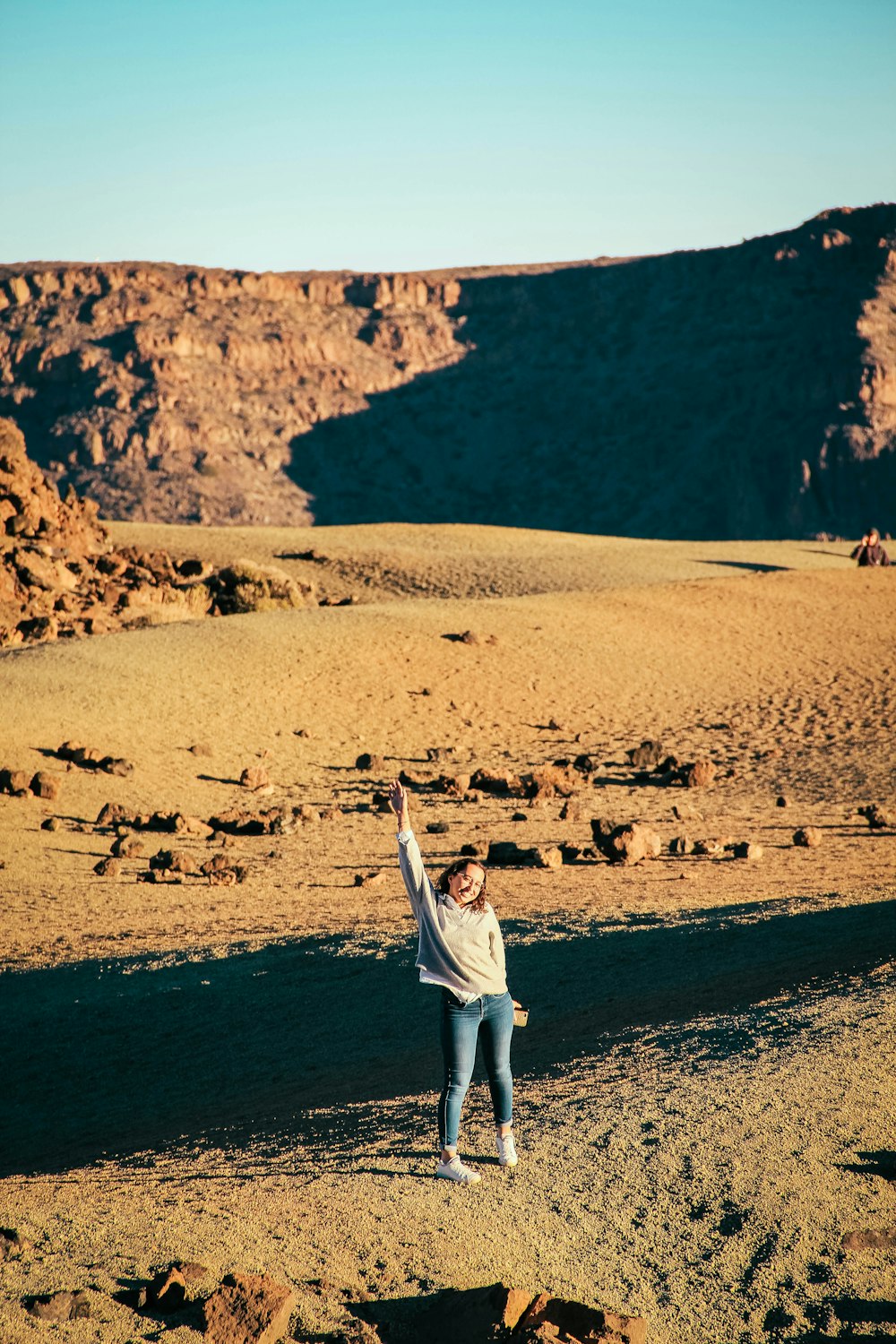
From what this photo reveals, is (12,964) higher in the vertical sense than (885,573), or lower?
lower

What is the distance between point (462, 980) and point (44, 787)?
37.7ft

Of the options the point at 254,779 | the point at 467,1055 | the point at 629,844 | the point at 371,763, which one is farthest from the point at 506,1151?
the point at 371,763

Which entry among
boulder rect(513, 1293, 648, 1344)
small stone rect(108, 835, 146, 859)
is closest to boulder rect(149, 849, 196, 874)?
small stone rect(108, 835, 146, 859)

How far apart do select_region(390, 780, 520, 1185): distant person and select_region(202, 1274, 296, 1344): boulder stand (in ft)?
3.64

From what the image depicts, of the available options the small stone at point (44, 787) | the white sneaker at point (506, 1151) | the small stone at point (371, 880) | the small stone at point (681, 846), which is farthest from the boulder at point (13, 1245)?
the small stone at point (44, 787)

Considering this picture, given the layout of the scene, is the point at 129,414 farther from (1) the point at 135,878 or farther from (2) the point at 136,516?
(1) the point at 135,878

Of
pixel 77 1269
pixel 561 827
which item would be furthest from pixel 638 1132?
pixel 561 827

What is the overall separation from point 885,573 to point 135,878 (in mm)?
22862

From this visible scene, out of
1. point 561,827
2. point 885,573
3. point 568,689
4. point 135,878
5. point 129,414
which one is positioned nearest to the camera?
point 135,878

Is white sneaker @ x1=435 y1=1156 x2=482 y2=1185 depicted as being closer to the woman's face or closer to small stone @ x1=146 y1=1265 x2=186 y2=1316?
the woman's face

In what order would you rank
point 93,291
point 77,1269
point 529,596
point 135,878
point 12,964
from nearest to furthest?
point 77,1269
point 12,964
point 135,878
point 529,596
point 93,291

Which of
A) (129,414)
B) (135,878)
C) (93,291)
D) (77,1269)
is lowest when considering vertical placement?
(135,878)

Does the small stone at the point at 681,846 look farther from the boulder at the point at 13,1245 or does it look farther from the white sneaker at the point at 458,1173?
the boulder at the point at 13,1245

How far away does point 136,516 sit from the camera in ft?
262
